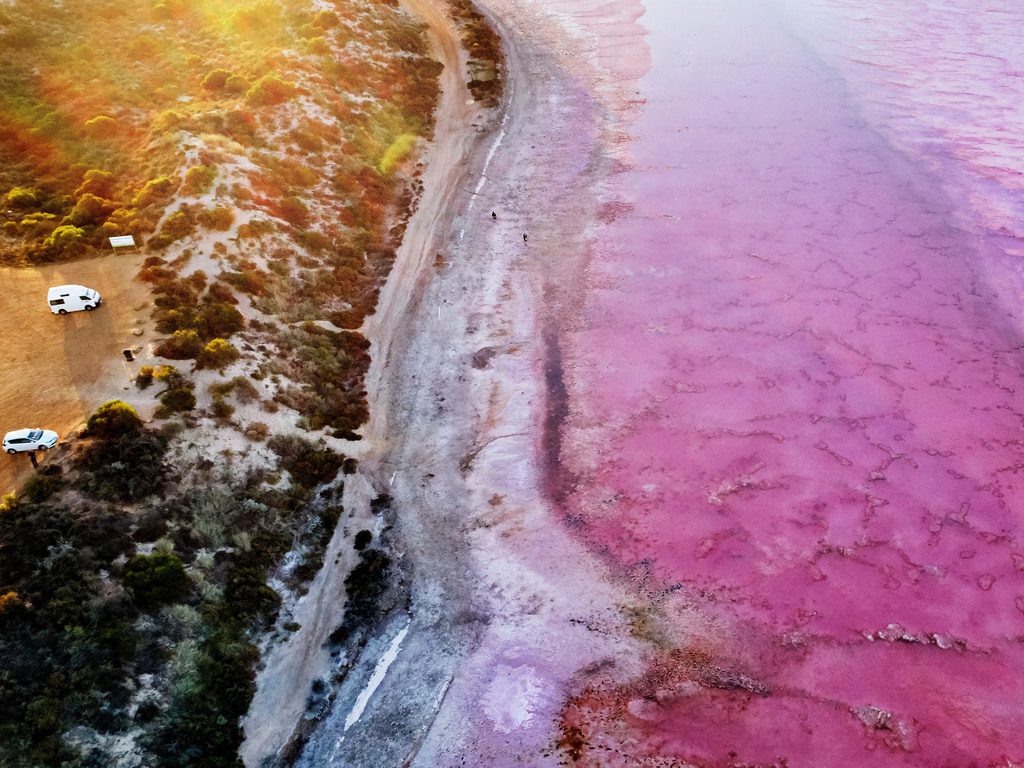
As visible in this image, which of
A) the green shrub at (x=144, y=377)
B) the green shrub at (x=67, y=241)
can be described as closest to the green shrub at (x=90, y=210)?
the green shrub at (x=67, y=241)

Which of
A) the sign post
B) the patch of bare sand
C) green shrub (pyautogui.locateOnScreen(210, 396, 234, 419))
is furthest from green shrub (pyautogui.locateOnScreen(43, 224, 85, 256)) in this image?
the patch of bare sand

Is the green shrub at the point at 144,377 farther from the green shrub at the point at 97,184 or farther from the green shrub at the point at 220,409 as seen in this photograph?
the green shrub at the point at 97,184

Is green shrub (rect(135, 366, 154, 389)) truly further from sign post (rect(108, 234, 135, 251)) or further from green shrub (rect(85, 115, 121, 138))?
green shrub (rect(85, 115, 121, 138))

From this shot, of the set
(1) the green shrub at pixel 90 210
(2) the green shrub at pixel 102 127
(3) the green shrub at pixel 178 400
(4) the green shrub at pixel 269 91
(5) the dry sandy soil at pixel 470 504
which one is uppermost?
(4) the green shrub at pixel 269 91

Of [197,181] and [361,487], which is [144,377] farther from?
[197,181]

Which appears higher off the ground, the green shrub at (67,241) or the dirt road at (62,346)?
the green shrub at (67,241)

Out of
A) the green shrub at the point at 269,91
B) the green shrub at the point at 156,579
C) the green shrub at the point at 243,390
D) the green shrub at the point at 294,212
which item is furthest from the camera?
the green shrub at the point at 269,91

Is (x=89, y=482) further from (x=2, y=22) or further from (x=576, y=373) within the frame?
(x=2, y=22)
